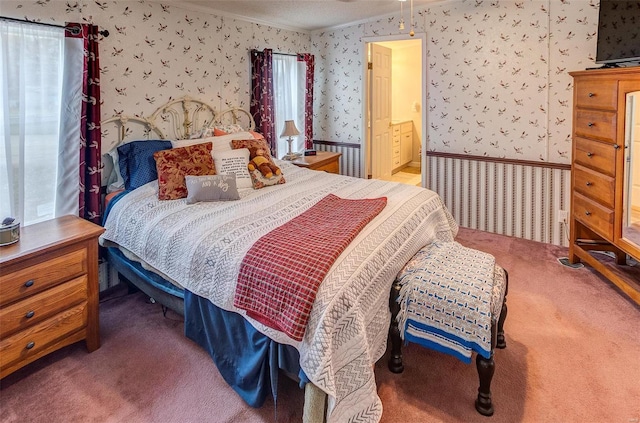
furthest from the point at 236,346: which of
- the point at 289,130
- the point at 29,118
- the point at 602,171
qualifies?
the point at 289,130

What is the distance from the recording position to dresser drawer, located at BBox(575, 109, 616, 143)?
2.50m

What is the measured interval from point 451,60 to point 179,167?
282 centimetres

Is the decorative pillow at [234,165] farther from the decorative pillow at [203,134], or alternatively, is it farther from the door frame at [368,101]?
the door frame at [368,101]

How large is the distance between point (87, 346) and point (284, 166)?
2014 millimetres

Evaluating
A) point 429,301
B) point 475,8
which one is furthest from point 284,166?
point 475,8

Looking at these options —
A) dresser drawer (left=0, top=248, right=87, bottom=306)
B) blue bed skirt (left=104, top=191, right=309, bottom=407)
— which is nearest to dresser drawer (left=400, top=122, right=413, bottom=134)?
blue bed skirt (left=104, top=191, right=309, bottom=407)

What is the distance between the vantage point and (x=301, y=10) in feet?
12.4

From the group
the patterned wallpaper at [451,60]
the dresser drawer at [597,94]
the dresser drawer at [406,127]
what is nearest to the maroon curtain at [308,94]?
the patterned wallpaper at [451,60]

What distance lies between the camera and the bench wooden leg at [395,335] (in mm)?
1931

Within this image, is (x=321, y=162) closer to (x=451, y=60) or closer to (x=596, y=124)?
(x=451, y=60)

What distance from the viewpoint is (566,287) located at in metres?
2.85

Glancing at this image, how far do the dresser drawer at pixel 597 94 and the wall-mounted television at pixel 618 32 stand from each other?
216mm

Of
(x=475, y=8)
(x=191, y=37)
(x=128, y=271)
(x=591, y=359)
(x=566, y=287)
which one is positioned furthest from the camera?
(x=475, y=8)

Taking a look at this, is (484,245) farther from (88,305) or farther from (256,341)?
(88,305)
